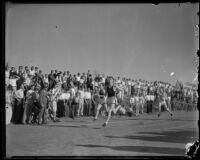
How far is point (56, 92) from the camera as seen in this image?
14.8m

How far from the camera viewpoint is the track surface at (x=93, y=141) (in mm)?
8602

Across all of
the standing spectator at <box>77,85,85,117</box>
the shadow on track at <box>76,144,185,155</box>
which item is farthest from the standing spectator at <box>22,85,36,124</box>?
the shadow on track at <box>76,144,185,155</box>

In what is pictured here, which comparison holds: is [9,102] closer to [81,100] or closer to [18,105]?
[18,105]

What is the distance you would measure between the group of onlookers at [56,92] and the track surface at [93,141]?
→ 93 centimetres

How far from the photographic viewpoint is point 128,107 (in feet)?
61.4

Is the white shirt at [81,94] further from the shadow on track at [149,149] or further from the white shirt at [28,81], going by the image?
the shadow on track at [149,149]

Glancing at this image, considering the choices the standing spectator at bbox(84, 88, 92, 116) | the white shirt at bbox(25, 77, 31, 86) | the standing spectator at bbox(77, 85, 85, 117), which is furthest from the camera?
the standing spectator at bbox(84, 88, 92, 116)

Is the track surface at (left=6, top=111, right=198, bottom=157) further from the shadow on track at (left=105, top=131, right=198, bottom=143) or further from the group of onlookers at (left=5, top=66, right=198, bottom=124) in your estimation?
the group of onlookers at (left=5, top=66, right=198, bottom=124)

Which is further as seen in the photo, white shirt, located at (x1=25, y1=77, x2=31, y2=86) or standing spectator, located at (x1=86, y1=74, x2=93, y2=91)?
standing spectator, located at (x1=86, y1=74, x2=93, y2=91)

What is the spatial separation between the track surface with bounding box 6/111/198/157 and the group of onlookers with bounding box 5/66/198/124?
925mm

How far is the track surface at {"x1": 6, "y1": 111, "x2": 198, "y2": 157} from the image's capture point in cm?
860

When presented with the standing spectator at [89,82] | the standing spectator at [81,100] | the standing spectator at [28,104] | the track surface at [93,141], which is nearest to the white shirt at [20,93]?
the standing spectator at [28,104]

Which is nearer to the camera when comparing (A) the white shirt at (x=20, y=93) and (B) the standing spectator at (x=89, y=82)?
(A) the white shirt at (x=20, y=93)

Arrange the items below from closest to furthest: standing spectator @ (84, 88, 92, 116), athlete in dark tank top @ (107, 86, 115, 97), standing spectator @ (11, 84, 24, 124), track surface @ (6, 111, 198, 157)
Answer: track surface @ (6, 111, 198, 157) < standing spectator @ (11, 84, 24, 124) < athlete in dark tank top @ (107, 86, 115, 97) < standing spectator @ (84, 88, 92, 116)
